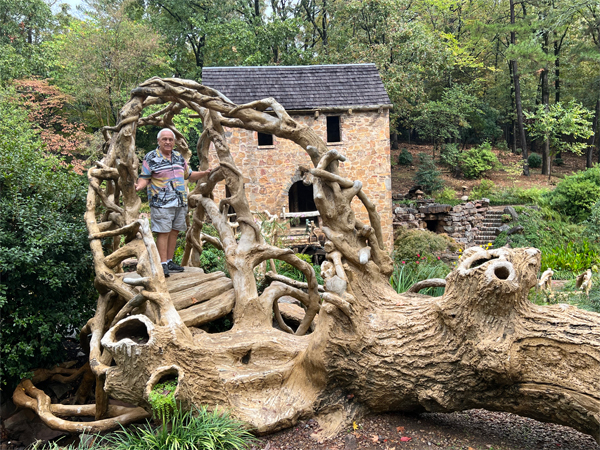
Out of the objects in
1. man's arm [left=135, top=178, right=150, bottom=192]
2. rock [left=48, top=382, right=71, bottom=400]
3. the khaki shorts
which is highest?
man's arm [left=135, top=178, right=150, bottom=192]

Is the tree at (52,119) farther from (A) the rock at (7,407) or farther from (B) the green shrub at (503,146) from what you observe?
(B) the green shrub at (503,146)

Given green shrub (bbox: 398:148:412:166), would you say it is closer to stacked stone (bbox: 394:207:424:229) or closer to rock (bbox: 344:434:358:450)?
stacked stone (bbox: 394:207:424:229)

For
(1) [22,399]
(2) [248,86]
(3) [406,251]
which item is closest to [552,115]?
(3) [406,251]

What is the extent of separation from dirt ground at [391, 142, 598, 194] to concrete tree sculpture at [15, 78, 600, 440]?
19.3 m

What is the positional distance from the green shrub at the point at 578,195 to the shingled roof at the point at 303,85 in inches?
316

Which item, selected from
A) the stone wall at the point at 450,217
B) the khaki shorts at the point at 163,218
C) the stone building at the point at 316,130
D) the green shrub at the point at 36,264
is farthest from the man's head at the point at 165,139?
the stone wall at the point at 450,217

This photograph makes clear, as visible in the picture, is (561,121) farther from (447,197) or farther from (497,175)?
(447,197)

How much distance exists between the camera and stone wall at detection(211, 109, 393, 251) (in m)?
16.2

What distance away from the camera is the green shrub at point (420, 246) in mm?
14016

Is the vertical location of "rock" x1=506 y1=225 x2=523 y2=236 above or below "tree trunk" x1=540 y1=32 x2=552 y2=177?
below

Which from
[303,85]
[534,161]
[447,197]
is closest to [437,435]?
[303,85]

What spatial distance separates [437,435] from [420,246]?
11193 millimetres

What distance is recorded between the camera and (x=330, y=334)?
3.79 metres

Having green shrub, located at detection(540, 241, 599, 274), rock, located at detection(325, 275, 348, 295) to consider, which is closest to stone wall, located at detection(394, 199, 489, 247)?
green shrub, located at detection(540, 241, 599, 274)
